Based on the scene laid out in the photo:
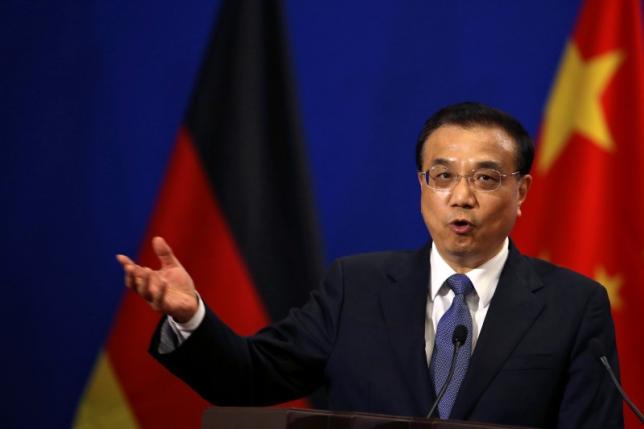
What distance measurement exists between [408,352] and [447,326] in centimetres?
10

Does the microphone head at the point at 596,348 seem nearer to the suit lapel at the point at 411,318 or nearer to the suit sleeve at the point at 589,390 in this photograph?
the suit sleeve at the point at 589,390

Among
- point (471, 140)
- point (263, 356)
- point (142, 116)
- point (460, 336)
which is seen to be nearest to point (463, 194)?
point (471, 140)

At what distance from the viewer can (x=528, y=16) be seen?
3.04 meters

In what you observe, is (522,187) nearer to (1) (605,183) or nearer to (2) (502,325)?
(2) (502,325)

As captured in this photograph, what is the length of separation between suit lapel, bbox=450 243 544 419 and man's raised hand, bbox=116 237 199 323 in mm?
571

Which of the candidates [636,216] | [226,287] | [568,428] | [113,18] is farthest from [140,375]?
[636,216]

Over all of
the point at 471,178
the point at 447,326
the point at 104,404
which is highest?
the point at 471,178

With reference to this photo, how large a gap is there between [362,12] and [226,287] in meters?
1.06

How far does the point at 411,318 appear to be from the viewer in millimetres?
1902

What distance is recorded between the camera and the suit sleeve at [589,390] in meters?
1.78

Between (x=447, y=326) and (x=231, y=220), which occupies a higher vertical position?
(x=231, y=220)

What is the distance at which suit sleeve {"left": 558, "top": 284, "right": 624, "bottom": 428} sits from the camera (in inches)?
69.9

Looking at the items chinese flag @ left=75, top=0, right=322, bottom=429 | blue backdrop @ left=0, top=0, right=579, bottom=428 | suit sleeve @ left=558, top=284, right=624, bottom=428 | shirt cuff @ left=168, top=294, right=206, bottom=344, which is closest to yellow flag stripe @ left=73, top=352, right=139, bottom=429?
chinese flag @ left=75, top=0, right=322, bottom=429

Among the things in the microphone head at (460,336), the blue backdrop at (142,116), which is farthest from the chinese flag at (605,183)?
the microphone head at (460,336)
